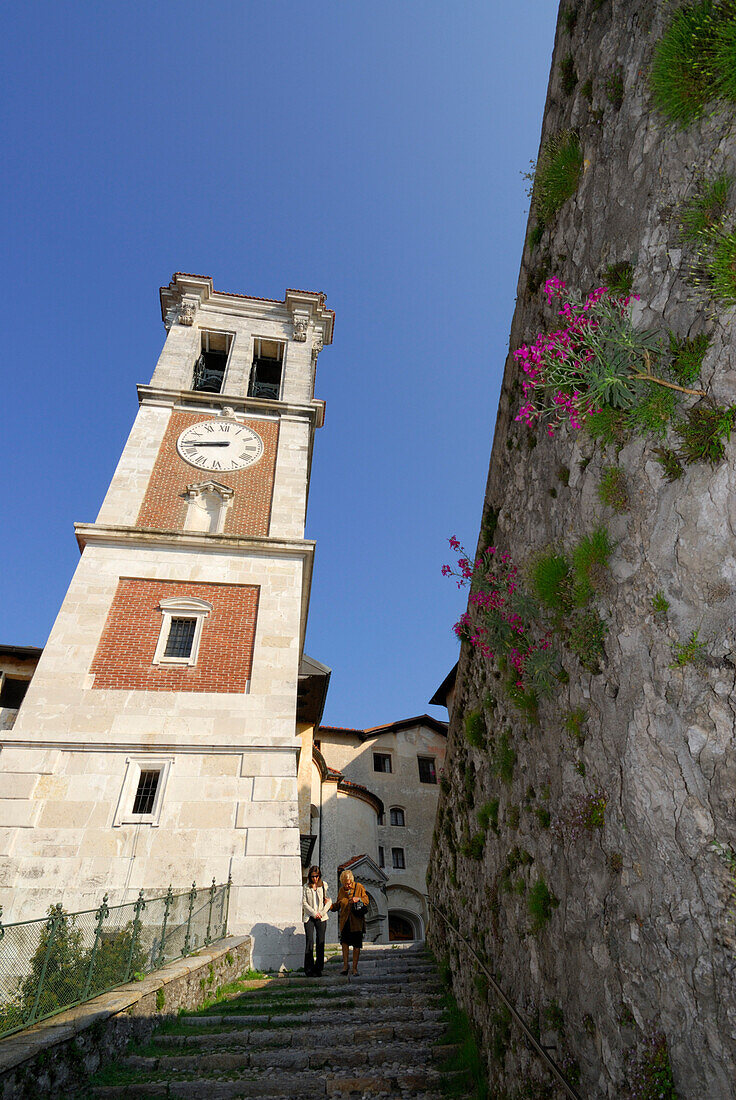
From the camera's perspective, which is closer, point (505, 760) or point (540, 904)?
point (540, 904)

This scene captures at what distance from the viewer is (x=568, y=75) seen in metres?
5.56

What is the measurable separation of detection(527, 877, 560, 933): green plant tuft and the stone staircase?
203cm

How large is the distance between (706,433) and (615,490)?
27.7 inches

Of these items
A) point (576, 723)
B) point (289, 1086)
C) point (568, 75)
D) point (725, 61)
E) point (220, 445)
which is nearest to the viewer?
point (725, 61)

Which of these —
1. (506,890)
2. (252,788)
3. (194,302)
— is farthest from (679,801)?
(194,302)

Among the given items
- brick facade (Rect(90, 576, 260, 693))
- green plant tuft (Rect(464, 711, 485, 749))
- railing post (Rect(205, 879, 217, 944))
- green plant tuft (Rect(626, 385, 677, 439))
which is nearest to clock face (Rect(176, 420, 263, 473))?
brick facade (Rect(90, 576, 260, 693))

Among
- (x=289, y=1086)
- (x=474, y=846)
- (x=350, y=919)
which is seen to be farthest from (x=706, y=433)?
(x=350, y=919)

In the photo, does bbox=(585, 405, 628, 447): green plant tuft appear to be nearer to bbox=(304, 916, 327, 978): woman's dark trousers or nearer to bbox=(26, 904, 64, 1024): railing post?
bbox=(26, 904, 64, 1024): railing post

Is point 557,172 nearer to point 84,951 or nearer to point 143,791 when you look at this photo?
point 84,951

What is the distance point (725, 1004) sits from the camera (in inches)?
103

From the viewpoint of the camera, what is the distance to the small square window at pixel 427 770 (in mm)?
32706

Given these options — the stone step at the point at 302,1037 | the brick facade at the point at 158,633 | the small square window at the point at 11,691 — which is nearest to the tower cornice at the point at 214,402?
the brick facade at the point at 158,633

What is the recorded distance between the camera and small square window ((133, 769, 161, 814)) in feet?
37.9

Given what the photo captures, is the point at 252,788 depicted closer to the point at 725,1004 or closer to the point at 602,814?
the point at 602,814
